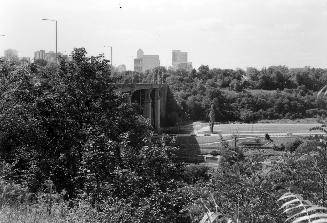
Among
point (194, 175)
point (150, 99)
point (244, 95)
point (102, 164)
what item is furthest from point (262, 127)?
point (102, 164)

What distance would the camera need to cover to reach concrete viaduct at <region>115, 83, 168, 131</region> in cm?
5165

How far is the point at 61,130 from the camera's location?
627 inches

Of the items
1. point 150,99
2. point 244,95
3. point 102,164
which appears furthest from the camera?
point 244,95

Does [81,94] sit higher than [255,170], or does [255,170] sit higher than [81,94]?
[81,94]

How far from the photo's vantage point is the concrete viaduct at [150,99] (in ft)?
169

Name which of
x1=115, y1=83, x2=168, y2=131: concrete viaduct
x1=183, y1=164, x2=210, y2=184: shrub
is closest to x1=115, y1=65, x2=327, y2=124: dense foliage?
x1=115, y1=83, x2=168, y2=131: concrete viaduct

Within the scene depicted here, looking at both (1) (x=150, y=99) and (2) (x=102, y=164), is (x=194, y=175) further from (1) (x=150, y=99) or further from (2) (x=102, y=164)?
(1) (x=150, y=99)

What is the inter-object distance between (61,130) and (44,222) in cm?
961

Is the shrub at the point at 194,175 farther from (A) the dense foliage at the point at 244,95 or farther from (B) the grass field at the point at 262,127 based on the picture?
→ (A) the dense foliage at the point at 244,95

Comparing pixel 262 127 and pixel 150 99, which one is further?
pixel 262 127

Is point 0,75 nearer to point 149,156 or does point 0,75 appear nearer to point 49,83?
point 49,83

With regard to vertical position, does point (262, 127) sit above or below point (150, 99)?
below

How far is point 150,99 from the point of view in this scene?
67.6 meters

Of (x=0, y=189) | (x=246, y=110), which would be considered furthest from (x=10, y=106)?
(x=246, y=110)
